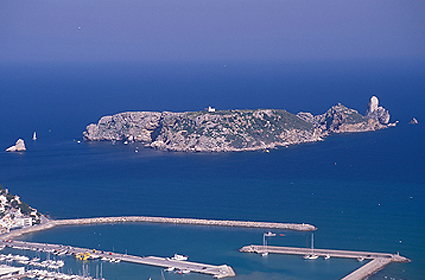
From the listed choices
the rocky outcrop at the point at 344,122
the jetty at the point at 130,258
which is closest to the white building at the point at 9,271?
the jetty at the point at 130,258

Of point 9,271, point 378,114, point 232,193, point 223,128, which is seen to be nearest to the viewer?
point 9,271

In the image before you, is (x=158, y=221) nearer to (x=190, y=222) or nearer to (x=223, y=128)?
(x=190, y=222)

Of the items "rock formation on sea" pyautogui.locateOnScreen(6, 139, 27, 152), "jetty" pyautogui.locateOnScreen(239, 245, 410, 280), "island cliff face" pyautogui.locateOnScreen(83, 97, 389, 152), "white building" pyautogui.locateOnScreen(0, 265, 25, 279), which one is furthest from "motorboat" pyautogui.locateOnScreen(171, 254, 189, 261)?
"rock formation on sea" pyautogui.locateOnScreen(6, 139, 27, 152)

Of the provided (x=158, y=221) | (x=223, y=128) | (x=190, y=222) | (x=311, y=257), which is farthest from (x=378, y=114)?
(x=311, y=257)

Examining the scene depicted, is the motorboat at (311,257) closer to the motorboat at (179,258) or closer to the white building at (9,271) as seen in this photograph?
the motorboat at (179,258)

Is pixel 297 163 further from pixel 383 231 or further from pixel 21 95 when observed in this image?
pixel 21 95

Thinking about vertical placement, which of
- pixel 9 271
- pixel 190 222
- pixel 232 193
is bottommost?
pixel 9 271
